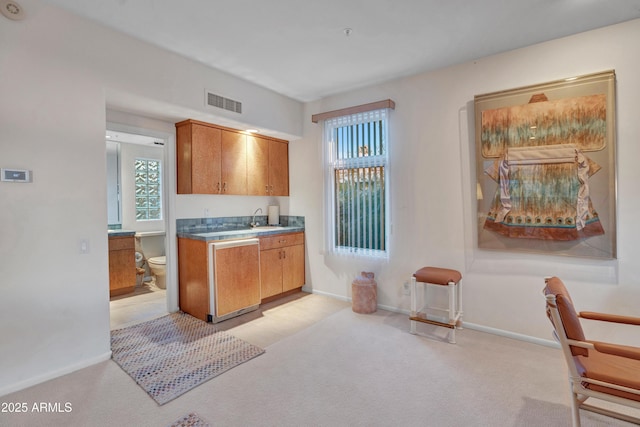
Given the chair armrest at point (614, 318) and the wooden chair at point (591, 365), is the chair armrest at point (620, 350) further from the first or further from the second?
the chair armrest at point (614, 318)

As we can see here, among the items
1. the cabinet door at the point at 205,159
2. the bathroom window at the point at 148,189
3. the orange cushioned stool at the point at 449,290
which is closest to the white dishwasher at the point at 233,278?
the cabinet door at the point at 205,159

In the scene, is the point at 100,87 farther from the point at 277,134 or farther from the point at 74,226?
the point at 277,134

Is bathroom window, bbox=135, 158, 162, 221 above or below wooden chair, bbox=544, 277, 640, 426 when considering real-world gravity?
above

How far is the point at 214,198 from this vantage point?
421cm

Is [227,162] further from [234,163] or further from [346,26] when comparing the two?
[346,26]

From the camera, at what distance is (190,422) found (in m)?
1.90

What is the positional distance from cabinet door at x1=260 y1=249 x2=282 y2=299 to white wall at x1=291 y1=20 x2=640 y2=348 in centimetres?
70

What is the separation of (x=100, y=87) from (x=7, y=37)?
58 centimetres

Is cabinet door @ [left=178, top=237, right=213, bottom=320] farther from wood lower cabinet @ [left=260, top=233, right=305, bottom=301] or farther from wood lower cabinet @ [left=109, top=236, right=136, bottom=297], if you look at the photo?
wood lower cabinet @ [left=109, top=236, right=136, bottom=297]

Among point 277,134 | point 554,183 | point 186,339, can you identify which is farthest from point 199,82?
point 554,183

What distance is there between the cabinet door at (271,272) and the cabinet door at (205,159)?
1.06 meters

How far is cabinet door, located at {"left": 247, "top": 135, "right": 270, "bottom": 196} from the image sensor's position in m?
4.21

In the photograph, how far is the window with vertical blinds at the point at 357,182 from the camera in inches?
151

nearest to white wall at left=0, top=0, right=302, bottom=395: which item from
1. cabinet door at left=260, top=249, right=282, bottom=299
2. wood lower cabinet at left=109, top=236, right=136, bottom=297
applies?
cabinet door at left=260, top=249, right=282, bottom=299
